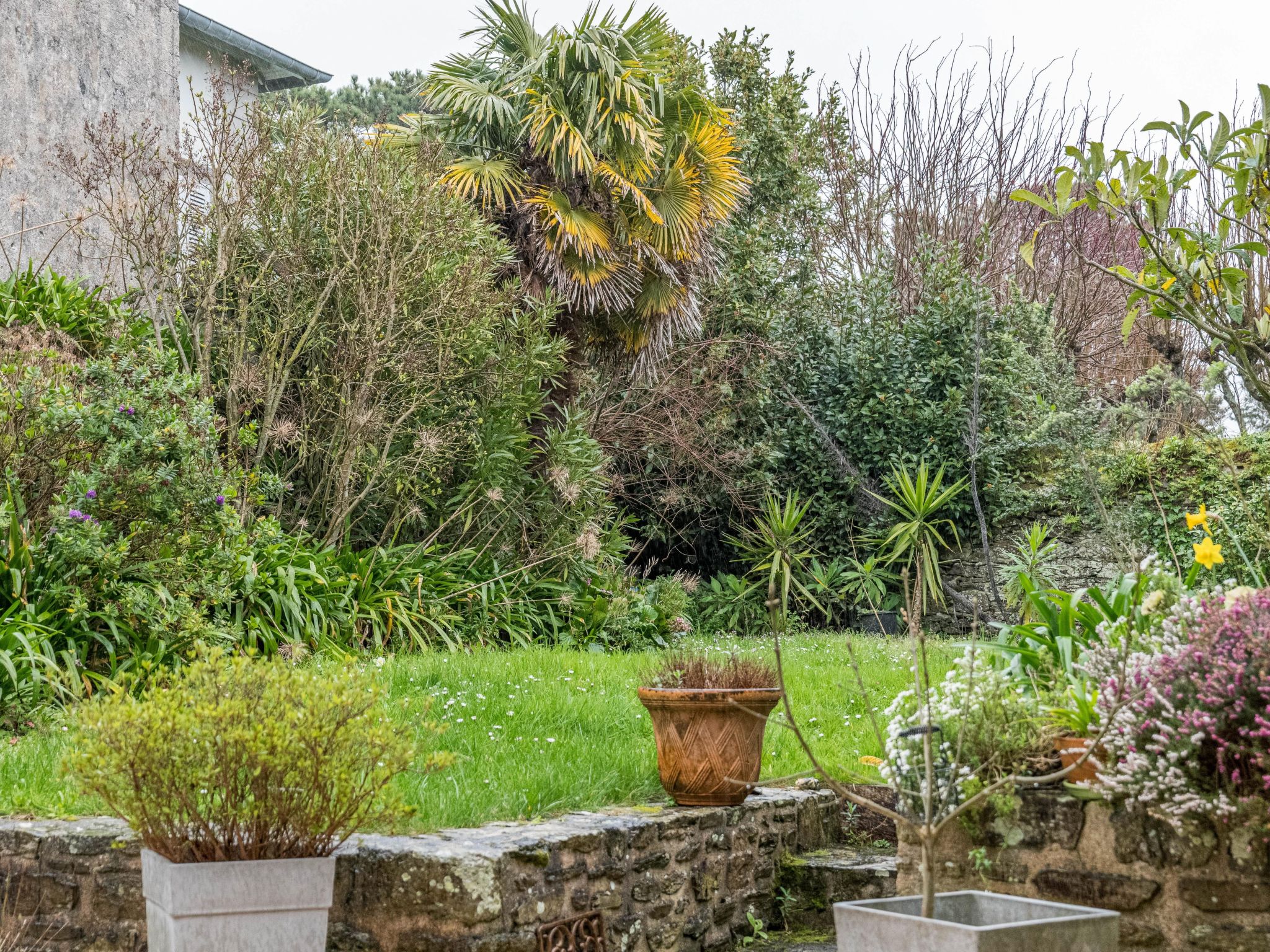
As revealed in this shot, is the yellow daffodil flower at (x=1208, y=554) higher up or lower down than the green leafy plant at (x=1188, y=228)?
→ lower down

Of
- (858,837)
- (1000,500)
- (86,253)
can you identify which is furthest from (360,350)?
(1000,500)

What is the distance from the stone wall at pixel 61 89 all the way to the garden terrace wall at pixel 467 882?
20.0 ft

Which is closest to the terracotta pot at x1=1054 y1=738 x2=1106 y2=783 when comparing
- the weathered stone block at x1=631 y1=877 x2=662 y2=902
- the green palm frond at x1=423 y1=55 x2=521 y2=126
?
the weathered stone block at x1=631 y1=877 x2=662 y2=902

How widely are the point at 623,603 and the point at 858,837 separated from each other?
152 inches

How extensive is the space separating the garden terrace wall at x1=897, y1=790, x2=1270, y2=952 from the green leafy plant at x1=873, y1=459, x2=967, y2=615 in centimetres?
736

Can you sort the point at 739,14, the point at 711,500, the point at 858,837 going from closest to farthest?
1. the point at 858,837
2. the point at 711,500
3. the point at 739,14

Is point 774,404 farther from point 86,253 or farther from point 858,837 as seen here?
point 858,837

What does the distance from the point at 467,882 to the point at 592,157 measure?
7163 millimetres

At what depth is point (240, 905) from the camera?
2.91m

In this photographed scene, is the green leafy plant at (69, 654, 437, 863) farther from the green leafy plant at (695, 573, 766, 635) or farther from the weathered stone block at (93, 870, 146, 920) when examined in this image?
the green leafy plant at (695, 573, 766, 635)

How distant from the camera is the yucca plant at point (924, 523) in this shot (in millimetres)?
11141

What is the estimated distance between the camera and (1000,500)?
450 inches

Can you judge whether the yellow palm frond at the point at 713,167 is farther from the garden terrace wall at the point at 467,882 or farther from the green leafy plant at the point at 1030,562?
the garden terrace wall at the point at 467,882

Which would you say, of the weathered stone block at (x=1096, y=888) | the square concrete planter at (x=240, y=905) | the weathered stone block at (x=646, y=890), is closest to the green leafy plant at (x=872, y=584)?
the weathered stone block at (x=646, y=890)
